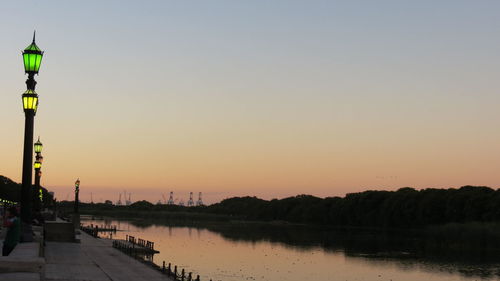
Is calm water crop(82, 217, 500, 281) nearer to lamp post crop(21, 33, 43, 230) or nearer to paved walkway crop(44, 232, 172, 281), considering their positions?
paved walkway crop(44, 232, 172, 281)

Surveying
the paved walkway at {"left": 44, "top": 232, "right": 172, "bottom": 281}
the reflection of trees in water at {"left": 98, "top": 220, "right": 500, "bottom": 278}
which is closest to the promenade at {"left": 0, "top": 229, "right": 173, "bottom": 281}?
the paved walkway at {"left": 44, "top": 232, "right": 172, "bottom": 281}

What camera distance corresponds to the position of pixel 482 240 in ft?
387

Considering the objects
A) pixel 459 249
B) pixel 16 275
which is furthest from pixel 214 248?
pixel 16 275

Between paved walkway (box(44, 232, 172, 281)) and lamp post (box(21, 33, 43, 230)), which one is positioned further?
paved walkway (box(44, 232, 172, 281))

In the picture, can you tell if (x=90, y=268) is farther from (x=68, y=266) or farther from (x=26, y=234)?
(x=26, y=234)

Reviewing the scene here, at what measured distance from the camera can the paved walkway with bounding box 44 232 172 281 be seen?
35.3 m

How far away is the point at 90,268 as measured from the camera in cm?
4112

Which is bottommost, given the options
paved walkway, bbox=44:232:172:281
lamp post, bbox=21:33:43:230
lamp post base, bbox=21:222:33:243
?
paved walkway, bbox=44:232:172:281

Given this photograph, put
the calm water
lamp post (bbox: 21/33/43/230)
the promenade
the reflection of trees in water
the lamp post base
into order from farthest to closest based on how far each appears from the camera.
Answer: the reflection of trees in water < the calm water < the lamp post base < lamp post (bbox: 21/33/43/230) < the promenade

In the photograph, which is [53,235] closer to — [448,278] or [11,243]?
[448,278]

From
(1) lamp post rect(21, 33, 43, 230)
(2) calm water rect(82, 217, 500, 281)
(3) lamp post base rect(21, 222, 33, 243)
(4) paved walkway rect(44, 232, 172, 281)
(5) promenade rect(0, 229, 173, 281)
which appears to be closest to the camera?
(5) promenade rect(0, 229, 173, 281)

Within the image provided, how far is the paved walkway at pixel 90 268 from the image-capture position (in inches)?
1391

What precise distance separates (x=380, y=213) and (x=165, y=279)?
158 metres

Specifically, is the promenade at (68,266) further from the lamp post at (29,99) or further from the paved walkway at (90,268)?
the lamp post at (29,99)
